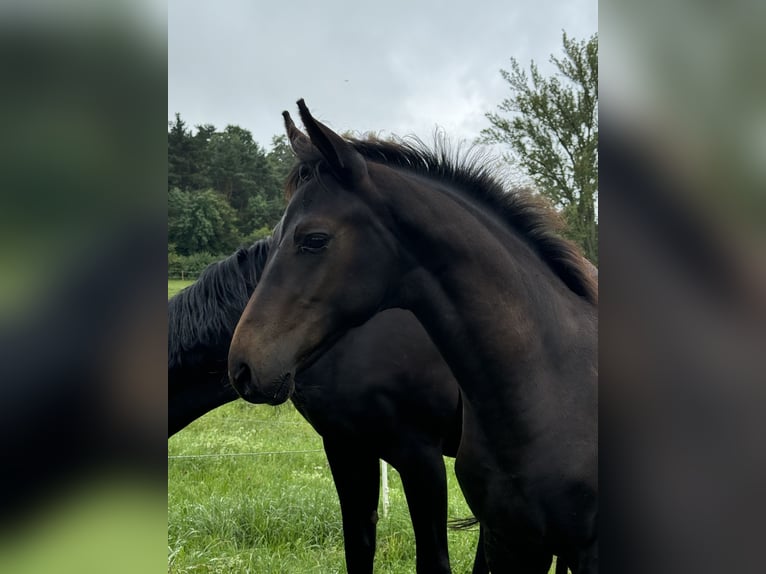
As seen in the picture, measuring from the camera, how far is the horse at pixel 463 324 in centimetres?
163

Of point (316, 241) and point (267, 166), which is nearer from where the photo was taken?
point (316, 241)

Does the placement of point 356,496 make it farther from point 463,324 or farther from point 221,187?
point 221,187

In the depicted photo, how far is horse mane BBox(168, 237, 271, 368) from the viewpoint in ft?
9.01

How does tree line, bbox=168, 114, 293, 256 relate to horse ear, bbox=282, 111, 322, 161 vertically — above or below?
above

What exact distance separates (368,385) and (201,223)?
324 inches

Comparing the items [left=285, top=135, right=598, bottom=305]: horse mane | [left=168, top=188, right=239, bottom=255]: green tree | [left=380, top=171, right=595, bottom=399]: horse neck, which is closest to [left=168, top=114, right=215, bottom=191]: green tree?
[left=168, top=188, right=239, bottom=255]: green tree

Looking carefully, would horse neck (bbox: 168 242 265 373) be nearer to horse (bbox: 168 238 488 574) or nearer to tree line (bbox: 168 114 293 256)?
horse (bbox: 168 238 488 574)

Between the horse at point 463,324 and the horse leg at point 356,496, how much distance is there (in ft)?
4.46

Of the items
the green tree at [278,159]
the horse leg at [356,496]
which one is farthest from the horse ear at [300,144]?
the green tree at [278,159]

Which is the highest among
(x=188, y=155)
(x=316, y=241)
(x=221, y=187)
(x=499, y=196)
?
(x=188, y=155)

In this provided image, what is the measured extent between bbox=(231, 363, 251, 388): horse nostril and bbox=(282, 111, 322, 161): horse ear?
2.02 feet

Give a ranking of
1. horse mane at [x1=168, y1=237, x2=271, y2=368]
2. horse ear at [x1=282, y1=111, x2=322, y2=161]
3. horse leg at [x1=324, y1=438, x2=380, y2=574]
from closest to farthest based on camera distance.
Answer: horse ear at [x1=282, y1=111, x2=322, y2=161] < horse mane at [x1=168, y1=237, x2=271, y2=368] < horse leg at [x1=324, y1=438, x2=380, y2=574]

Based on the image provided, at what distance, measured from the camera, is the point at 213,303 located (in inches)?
111

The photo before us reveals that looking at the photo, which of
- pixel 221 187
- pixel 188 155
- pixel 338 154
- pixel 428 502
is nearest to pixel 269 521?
pixel 428 502
